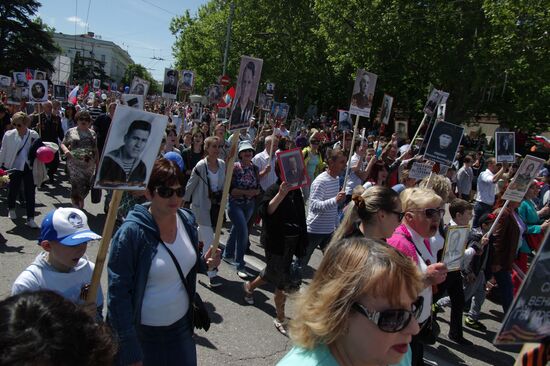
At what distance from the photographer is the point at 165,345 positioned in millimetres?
2682

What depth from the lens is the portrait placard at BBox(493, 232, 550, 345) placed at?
1638 mm

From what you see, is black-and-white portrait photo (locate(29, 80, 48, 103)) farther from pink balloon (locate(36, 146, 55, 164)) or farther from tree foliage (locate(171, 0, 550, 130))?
tree foliage (locate(171, 0, 550, 130))

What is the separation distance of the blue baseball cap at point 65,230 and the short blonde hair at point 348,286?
4.52 feet

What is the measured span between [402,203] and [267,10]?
3564 centimetres

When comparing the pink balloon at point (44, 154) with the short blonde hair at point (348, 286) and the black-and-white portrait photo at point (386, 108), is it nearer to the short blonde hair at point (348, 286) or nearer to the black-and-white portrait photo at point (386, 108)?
the black-and-white portrait photo at point (386, 108)

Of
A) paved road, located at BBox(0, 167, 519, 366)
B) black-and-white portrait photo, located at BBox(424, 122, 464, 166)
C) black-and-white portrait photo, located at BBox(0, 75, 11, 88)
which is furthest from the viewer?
black-and-white portrait photo, located at BBox(0, 75, 11, 88)

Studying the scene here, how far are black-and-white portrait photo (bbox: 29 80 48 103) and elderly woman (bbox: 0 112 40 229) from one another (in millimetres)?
3375

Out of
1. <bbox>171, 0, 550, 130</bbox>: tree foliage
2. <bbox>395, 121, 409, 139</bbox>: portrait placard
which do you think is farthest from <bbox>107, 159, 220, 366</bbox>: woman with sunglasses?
<bbox>171, 0, 550, 130</bbox>: tree foliage

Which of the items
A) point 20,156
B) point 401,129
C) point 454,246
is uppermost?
point 401,129

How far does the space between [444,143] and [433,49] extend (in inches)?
780

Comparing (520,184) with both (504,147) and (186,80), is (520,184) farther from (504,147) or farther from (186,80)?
(186,80)

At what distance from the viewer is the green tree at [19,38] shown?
169 feet

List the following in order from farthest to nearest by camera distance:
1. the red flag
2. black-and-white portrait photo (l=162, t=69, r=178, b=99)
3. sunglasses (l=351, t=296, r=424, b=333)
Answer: black-and-white portrait photo (l=162, t=69, r=178, b=99), the red flag, sunglasses (l=351, t=296, r=424, b=333)

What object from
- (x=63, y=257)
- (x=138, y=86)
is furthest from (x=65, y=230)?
(x=138, y=86)
